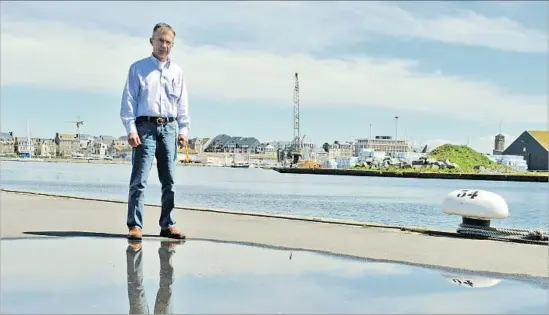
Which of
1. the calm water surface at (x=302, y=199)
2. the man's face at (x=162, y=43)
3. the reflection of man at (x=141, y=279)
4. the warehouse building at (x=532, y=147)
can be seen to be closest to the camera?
the reflection of man at (x=141, y=279)

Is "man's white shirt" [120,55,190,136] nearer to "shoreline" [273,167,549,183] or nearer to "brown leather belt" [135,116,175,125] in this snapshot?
"brown leather belt" [135,116,175,125]

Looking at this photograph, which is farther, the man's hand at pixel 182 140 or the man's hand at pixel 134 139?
the man's hand at pixel 182 140

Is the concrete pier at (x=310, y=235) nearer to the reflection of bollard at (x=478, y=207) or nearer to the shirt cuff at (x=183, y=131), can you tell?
the reflection of bollard at (x=478, y=207)

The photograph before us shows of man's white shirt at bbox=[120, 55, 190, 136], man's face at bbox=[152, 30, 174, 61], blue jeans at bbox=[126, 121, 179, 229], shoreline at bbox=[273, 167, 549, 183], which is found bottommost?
shoreline at bbox=[273, 167, 549, 183]

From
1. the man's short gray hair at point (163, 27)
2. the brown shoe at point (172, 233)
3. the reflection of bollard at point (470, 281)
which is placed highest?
the man's short gray hair at point (163, 27)

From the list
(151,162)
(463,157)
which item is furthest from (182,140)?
(463,157)

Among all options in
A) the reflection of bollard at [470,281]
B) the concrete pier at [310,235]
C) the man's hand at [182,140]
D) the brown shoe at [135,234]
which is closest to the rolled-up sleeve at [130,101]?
the man's hand at [182,140]

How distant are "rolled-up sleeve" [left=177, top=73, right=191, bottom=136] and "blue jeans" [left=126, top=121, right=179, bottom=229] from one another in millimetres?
56

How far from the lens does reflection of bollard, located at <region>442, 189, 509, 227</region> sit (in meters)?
6.95

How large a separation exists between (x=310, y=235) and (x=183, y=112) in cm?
168

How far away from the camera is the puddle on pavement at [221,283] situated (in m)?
3.62

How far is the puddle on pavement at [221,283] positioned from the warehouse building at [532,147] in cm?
17185

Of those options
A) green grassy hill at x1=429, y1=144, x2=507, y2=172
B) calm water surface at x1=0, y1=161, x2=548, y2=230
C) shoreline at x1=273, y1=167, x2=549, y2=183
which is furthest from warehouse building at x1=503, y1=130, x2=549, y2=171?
calm water surface at x1=0, y1=161, x2=548, y2=230

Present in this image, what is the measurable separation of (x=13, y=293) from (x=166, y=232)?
8.32 feet
